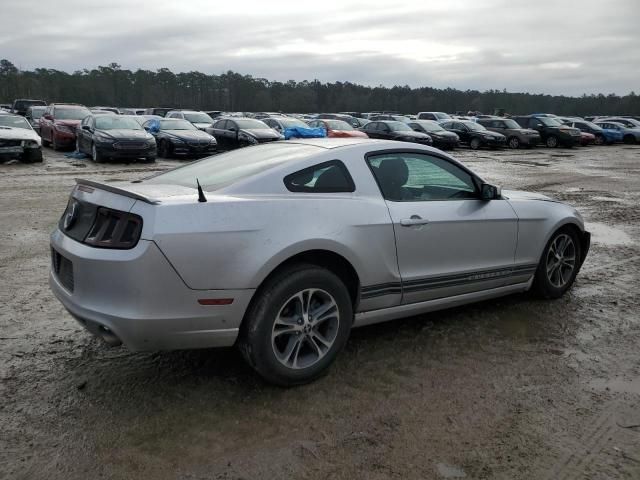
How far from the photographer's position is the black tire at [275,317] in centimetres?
328

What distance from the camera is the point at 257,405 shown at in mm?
3303

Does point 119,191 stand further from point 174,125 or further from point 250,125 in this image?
point 250,125

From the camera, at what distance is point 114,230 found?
10.3ft

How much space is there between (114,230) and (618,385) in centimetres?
330

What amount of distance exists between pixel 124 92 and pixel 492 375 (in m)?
90.7

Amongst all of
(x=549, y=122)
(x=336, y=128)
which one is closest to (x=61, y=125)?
(x=336, y=128)

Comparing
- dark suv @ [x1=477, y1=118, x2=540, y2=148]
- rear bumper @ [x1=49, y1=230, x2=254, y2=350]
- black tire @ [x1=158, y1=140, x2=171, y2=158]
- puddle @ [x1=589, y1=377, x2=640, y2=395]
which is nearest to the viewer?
rear bumper @ [x1=49, y1=230, x2=254, y2=350]

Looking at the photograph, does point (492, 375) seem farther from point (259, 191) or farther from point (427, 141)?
point (427, 141)

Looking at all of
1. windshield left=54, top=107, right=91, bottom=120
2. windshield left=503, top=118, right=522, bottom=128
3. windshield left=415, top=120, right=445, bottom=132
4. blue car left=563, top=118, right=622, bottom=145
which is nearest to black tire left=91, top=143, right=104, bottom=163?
windshield left=54, top=107, right=91, bottom=120

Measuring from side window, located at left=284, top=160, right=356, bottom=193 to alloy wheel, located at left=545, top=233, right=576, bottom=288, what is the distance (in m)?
2.35

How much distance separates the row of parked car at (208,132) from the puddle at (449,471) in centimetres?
1567

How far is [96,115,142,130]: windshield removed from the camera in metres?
17.5

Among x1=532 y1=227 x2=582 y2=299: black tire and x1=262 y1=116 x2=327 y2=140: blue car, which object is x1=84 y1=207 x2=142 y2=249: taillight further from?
x1=262 y1=116 x2=327 y2=140: blue car

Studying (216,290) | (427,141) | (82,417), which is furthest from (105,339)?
(427,141)
